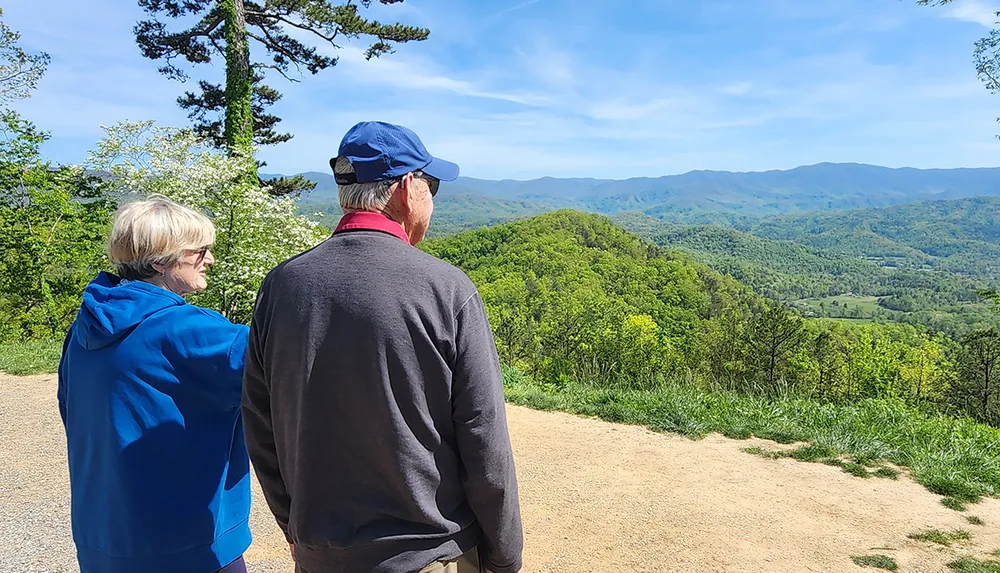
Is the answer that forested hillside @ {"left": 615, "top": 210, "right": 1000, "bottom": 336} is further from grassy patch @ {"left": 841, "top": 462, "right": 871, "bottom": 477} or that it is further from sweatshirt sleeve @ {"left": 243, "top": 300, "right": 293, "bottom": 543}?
sweatshirt sleeve @ {"left": 243, "top": 300, "right": 293, "bottom": 543}

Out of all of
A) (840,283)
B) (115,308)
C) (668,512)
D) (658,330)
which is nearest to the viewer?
(115,308)

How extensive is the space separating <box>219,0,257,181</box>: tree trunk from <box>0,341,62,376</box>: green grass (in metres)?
5.69

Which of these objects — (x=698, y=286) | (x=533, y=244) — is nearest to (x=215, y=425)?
(x=698, y=286)

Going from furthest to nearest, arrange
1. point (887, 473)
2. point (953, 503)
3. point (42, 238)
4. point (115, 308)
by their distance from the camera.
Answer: point (42, 238) < point (887, 473) < point (953, 503) < point (115, 308)

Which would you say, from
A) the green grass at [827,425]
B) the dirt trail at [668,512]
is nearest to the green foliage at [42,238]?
the dirt trail at [668,512]

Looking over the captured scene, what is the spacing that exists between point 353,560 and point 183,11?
16572 millimetres

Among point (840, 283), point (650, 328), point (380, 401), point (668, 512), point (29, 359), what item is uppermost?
point (380, 401)

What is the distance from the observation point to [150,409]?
1.44 m

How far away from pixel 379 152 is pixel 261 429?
73 centimetres

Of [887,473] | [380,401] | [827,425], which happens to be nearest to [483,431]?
[380,401]

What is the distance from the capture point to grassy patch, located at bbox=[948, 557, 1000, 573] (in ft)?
9.78

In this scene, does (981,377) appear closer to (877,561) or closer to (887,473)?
(887,473)

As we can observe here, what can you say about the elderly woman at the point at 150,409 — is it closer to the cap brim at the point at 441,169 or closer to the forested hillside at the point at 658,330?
the cap brim at the point at 441,169

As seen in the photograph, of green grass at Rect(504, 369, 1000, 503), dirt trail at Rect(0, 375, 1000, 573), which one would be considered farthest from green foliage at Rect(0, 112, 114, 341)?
green grass at Rect(504, 369, 1000, 503)
